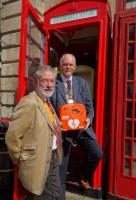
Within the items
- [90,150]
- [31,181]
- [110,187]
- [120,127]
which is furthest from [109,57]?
[31,181]

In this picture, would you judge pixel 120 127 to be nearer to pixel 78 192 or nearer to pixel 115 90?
pixel 115 90

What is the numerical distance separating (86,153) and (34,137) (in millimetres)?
1183

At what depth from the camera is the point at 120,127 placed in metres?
3.68

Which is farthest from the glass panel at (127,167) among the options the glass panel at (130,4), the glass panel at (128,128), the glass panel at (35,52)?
the glass panel at (130,4)

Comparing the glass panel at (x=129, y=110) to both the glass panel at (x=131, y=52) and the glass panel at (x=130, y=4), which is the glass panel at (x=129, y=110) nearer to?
the glass panel at (x=131, y=52)

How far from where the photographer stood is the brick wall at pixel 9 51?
5105mm

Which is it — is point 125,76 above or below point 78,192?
above

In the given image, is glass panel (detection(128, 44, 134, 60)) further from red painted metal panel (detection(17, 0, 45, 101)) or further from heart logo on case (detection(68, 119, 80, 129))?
red painted metal panel (detection(17, 0, 45, 101))

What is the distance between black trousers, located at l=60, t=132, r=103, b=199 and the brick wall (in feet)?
5.94

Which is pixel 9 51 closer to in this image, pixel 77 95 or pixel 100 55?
pixel 100 55

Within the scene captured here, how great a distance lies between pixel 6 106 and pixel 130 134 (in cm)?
231

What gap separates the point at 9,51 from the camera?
17.0ft

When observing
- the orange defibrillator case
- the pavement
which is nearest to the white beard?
the orange defibrillator case

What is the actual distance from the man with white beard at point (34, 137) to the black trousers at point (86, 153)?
0.52 m
